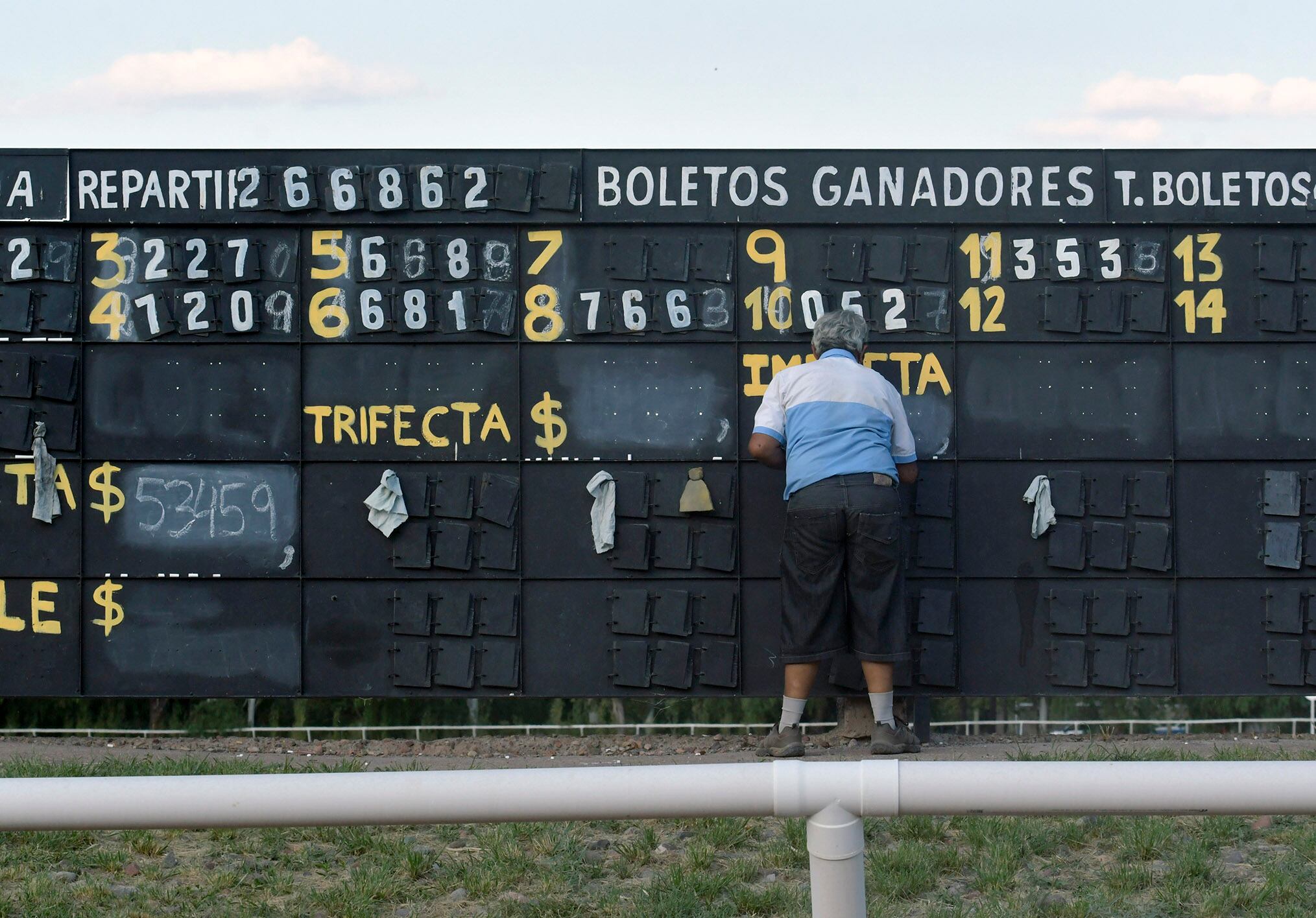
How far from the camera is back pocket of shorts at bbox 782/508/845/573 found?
21.6 feet

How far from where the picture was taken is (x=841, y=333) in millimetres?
6766

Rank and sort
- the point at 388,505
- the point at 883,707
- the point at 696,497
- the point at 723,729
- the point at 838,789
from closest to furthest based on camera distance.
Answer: the point at 838,789 → the point at 883,707 → the point at 696,497 → the point at 388,505 → the point at 723,729

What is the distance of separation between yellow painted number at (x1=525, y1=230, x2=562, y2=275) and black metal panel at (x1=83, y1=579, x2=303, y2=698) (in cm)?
201

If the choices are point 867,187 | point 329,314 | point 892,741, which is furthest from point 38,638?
point 867,187

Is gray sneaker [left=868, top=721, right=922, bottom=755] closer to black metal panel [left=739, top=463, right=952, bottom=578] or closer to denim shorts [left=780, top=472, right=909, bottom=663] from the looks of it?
denim shorts [left=780, top=472, right=909, bottom=663]

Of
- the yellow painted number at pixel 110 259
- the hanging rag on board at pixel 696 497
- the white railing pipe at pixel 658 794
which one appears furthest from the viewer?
the yellow painted number at pixel 110 259

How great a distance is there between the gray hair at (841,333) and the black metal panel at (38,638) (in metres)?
3.88

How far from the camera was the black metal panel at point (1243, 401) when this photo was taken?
729cm

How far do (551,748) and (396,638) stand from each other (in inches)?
38.6

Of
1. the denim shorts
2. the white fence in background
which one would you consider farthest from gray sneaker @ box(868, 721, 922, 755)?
the white fence in background

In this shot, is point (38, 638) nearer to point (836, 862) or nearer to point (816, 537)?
point (816, 537)

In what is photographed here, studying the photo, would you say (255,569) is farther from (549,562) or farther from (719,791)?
(719,791)

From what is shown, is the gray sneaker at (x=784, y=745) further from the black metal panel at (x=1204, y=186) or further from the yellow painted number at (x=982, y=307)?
the black metal panel at (x=1204, y=186)

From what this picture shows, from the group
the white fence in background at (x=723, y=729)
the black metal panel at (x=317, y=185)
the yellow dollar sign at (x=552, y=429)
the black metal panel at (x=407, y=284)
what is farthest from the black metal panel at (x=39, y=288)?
the yellow dollar sign at (x=552, y=429)
